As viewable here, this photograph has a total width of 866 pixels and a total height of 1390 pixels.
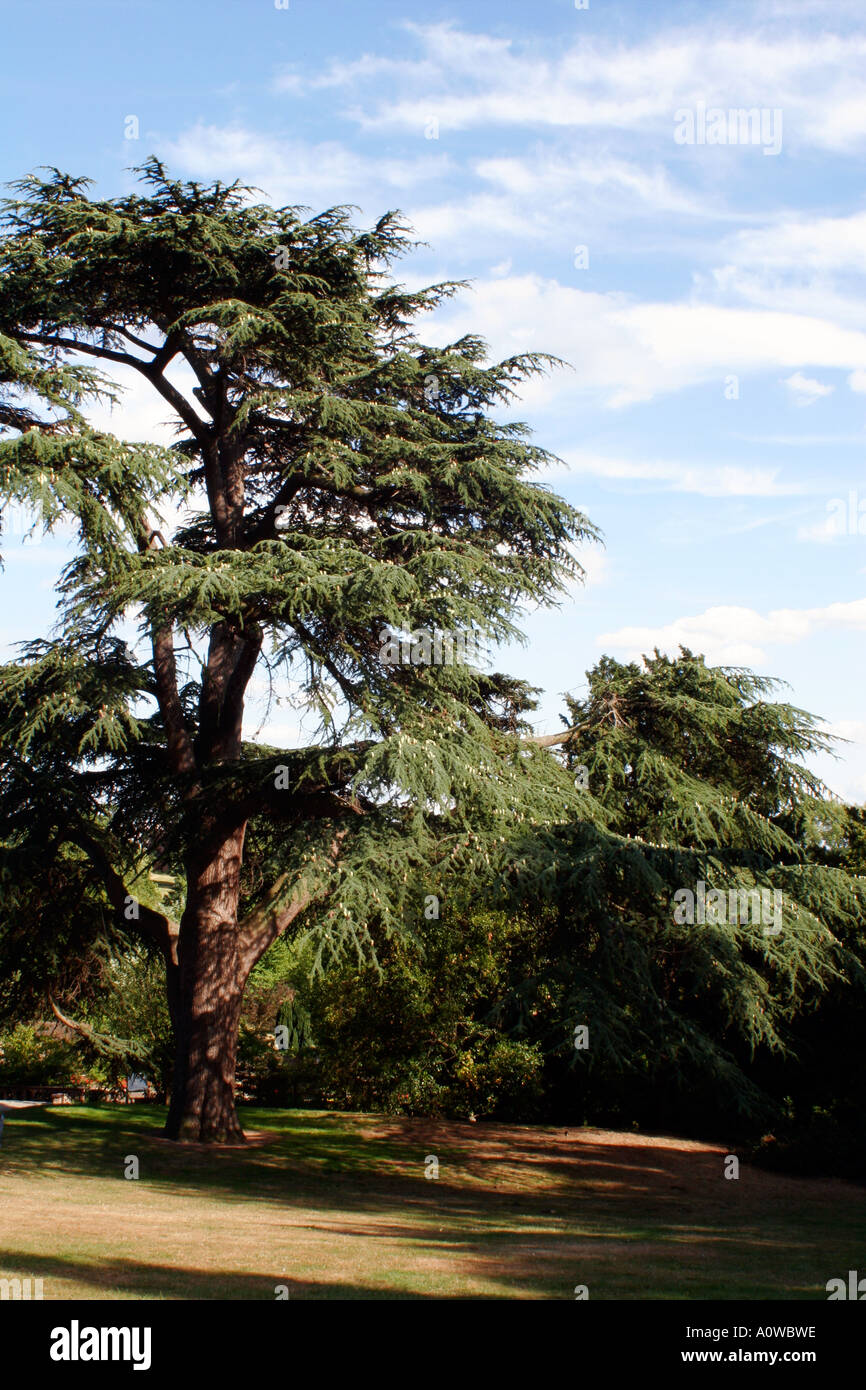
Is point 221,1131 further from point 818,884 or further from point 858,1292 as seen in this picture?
point 858,1292

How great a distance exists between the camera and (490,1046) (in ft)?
66.8

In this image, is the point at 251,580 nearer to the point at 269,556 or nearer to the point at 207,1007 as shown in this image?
the point at 269,556

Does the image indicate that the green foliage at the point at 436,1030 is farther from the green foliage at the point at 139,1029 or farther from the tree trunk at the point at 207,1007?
the green foliage at the point at 139,1029

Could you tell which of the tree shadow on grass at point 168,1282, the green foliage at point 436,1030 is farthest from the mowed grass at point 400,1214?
the green foliage at point 436,1030

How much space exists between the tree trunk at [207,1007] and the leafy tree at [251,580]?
Result: 0.04 meters

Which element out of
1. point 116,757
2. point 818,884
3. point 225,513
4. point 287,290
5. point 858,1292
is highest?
point 287,290

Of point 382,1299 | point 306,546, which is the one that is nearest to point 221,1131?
point 306,546

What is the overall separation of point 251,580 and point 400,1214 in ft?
24.0

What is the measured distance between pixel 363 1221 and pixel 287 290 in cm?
1161

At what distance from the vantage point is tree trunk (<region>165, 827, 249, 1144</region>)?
632 inches

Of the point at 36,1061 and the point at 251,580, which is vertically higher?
the point at 251,580

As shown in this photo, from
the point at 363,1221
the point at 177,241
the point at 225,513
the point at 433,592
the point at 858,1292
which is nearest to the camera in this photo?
the point at 858,1292

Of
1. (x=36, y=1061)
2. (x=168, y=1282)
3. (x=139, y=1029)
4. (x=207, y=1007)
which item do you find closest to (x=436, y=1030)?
(x=207, y=1007)

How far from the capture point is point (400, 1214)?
1183 cm
